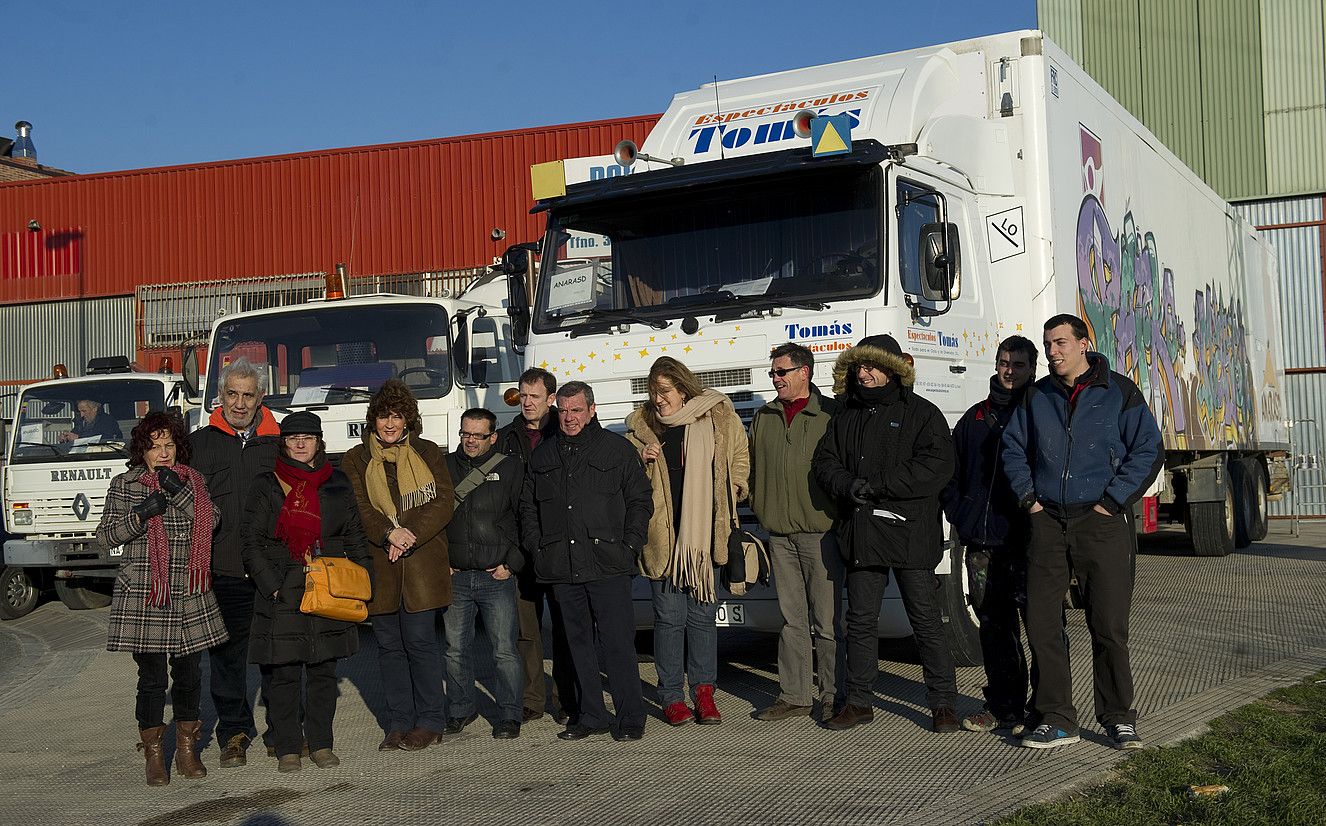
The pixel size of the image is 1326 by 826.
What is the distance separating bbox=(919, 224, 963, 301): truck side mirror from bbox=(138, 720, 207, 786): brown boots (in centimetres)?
452

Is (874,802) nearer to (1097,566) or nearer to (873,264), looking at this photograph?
(1097,566)

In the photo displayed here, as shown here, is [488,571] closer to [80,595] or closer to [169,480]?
[169,480]

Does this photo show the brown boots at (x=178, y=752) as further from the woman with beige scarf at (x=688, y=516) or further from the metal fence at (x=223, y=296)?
the metal fence at (x=223, y=296)

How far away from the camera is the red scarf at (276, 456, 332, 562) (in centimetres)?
665

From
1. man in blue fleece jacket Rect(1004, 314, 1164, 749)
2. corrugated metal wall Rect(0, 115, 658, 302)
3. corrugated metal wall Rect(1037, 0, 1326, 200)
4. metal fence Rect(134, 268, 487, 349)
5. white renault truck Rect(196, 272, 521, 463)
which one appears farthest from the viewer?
corrugated metal wall Rect(0, 115, 658, 302)

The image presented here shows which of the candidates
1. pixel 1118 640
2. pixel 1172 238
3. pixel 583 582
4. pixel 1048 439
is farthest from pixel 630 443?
pixel 1172 238

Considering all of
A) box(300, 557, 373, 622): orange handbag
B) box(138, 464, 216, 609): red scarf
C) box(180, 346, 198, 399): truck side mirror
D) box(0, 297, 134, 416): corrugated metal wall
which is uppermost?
box(0, 297, 134, 416): corrugated metal wall

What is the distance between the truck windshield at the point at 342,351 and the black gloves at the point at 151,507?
13.2 feet

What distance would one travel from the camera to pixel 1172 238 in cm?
1248

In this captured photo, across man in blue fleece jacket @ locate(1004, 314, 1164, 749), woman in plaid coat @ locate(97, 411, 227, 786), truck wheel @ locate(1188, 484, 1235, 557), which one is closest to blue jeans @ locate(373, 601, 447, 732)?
woman in plaid coat @ locate(97, 411, 227, 786)

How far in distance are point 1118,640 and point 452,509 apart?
332 centimetres

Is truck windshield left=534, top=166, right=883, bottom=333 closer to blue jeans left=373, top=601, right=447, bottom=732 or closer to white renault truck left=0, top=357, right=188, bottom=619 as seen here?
blue jeans left=373, top=601, right=447, bottom=732

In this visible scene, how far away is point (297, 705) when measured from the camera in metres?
6.77

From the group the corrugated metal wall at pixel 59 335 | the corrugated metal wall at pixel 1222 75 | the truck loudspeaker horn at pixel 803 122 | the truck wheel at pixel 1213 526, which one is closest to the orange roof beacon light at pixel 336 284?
Result: the truck loudspeaker horn at pixel 803 122
